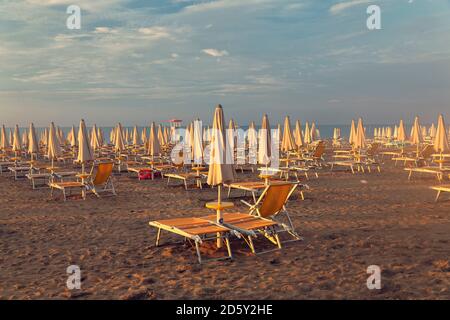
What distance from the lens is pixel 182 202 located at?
999 cm

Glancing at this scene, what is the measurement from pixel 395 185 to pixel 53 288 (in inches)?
425

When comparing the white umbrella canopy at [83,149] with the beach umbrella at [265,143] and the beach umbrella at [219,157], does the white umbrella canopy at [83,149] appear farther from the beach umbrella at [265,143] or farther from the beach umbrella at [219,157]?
the beach umbrella at [219,157]

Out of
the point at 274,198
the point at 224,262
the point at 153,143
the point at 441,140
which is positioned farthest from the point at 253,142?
the point at 224,262

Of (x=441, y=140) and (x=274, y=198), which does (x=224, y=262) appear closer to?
(x=274, y=198)

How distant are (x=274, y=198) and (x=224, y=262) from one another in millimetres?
1379

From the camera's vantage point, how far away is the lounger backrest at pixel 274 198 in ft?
20.3

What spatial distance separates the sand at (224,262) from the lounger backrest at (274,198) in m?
0.57

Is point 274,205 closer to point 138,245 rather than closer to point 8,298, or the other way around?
point 138,245

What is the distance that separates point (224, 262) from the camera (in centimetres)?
541

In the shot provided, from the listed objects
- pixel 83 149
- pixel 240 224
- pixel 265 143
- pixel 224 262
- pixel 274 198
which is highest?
pixel 265 143

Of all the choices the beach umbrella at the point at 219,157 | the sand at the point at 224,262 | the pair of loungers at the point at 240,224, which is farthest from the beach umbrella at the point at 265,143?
the beach umbrella at the point at 219,157

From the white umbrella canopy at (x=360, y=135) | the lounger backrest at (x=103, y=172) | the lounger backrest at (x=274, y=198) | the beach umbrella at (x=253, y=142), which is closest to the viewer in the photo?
the lounger backrest at (x=274, y=198)

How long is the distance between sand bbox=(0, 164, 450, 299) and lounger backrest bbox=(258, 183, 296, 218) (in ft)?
1.88

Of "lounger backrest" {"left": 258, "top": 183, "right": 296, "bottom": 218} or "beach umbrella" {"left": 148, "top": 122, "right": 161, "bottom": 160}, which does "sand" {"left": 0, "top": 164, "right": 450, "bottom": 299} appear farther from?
"beach umbrella" {"left": 148, "top": 122, "right": 161, "bottom": 160}
